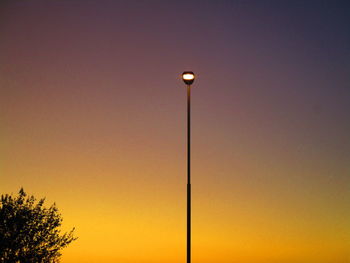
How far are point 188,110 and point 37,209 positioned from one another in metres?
25.1

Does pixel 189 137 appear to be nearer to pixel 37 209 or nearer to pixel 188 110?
pixel 188 110

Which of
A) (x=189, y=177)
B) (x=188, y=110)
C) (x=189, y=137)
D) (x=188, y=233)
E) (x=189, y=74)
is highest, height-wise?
(x=189, y=74)

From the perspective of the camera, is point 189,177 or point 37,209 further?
point 37,209

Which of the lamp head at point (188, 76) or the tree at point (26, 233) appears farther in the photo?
the tree at point (26, 233)

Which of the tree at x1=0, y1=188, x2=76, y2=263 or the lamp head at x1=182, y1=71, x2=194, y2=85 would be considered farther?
the tree at x1=0, y1=188, x2=76, y2=263

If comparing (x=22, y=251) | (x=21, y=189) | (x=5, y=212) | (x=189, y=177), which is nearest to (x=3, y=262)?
(x=22, y=251)

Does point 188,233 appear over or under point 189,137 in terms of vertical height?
under

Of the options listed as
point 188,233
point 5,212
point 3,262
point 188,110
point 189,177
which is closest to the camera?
point 188,233

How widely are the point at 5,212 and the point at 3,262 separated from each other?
4385mm

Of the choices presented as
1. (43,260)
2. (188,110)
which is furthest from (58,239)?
(188,110)

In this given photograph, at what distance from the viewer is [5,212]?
3578 cm

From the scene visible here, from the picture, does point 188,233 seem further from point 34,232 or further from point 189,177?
point 34,232

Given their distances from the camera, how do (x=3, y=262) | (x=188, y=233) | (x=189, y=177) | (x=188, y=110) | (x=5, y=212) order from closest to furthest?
(x=188, y=233), (x=189, y=177), (x=188, y=110), (x=3, y=262), (x=5, y=212)

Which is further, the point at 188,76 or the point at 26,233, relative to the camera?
the point at 26,233
